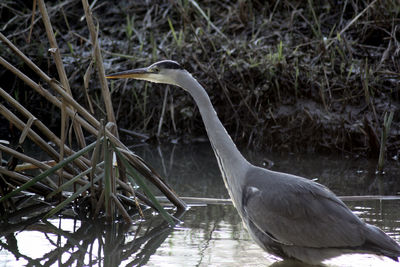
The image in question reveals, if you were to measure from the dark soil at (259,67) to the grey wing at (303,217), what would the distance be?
2990mm

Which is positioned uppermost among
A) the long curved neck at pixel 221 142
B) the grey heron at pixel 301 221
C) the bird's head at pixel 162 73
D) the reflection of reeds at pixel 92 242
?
the bird's head at pixel 162 73

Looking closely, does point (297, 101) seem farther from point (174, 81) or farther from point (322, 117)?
point (174, 81)

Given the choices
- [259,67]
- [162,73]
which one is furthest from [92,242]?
[259,67]

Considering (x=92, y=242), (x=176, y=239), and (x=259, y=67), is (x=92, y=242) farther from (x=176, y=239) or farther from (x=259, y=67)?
(x=259, y=67)

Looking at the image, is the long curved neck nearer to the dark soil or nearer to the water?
the water

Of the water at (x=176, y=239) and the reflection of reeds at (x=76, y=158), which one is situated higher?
the reflection of reeds at (x=76, y=158)

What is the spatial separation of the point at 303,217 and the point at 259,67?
3849mm

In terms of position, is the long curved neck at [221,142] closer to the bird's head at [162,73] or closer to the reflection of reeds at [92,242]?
the bird's head at [162,73]

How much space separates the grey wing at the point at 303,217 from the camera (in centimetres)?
400

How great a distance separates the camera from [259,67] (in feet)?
25.3

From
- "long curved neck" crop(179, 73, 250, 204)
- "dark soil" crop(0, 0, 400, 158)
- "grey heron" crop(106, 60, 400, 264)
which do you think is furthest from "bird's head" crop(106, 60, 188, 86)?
"dark soil" crop(0, 0, 400, 158)

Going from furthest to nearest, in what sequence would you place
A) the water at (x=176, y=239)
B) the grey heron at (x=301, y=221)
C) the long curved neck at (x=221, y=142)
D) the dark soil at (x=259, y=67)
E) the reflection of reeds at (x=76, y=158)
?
the dark soil at (x=259, y=67)
the reflection of reeds at (x=76, y=158)
the long curved neck at (x=221, y=142)
the water at (x=176, y=239)
the grey heron at (x=301, y=221)

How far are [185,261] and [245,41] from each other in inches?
185

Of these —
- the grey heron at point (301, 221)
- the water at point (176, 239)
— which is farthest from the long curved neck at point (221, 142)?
the water at point (176, 239)
